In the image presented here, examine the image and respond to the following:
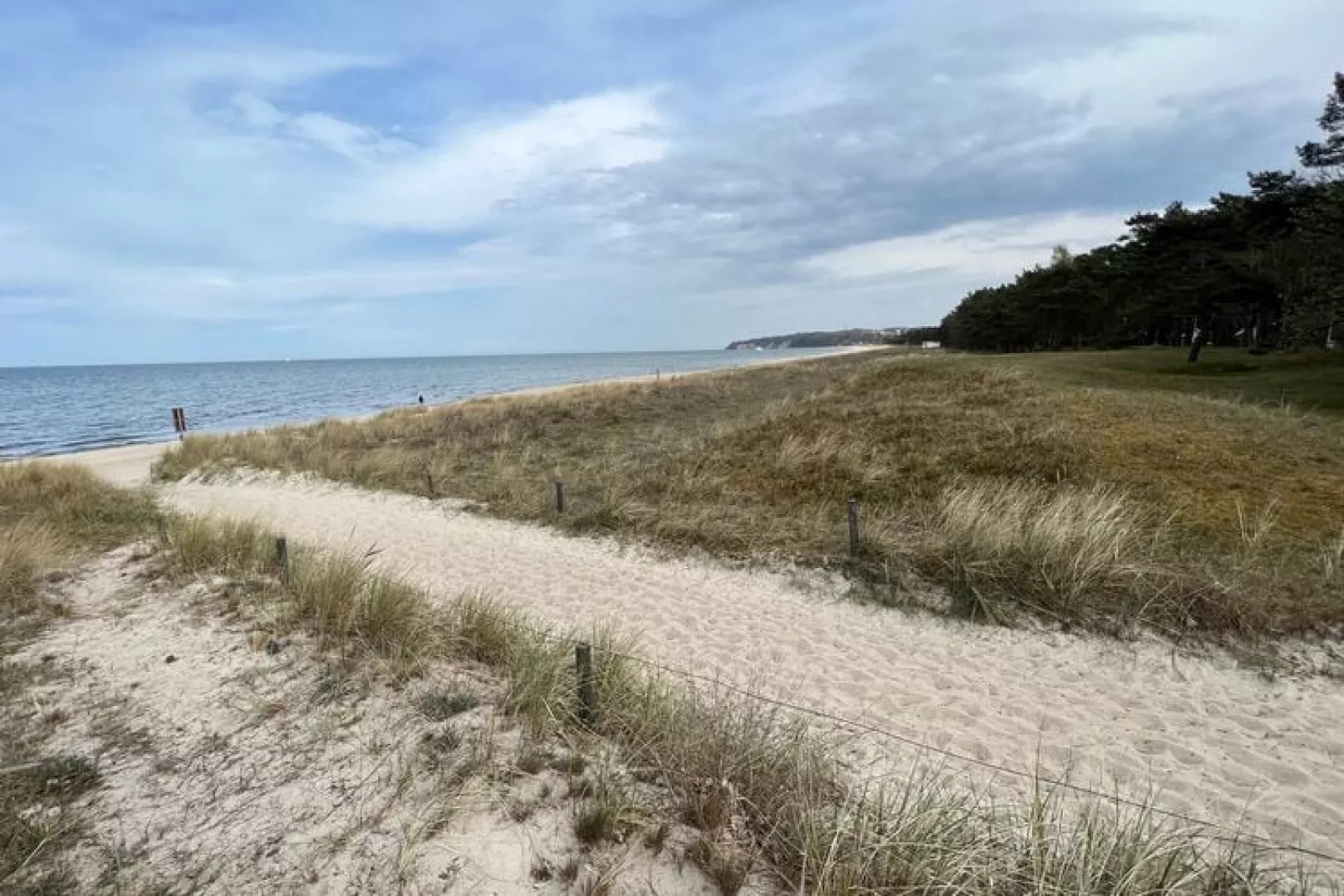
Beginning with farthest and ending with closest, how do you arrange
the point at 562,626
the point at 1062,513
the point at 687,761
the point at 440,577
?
the point at 440,577, the point at 1062,513, the point at 562,626, the point at 687,761

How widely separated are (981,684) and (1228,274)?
35795 millimetres

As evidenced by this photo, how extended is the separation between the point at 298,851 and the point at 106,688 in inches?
116

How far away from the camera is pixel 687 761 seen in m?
3.51

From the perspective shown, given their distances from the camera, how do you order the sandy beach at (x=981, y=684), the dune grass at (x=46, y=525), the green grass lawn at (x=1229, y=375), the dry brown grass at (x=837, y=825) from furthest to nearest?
1. the green grass lawn at (x=1229, y=375)
2. the dune grass at (x=46, y=525)
3. the sandy beach at (x=981, y=684)
4. the dry brown grass at (x=837, y=825)

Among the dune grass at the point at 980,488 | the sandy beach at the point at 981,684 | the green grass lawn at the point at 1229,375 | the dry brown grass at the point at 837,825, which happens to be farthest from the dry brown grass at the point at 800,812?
the green grass lawn at the point at 1229,375

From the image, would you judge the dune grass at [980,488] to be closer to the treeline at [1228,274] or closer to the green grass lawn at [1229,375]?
the green grass lawn at [1229,375]

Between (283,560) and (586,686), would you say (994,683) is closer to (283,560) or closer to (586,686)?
(586,686)

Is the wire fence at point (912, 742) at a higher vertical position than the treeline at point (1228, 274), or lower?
lower

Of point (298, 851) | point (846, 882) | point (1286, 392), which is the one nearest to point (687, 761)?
point (846, 882)

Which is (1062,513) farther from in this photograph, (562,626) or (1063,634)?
(562,626)

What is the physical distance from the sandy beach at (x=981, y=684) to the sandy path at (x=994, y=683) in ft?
0.05

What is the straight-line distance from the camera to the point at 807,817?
2.96 meters

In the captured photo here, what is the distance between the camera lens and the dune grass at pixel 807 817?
107 inches

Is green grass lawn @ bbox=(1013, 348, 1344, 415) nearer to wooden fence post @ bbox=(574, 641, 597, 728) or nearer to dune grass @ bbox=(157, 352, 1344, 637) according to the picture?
dune grass @ bbox=(157, 352, 1344, 637)
